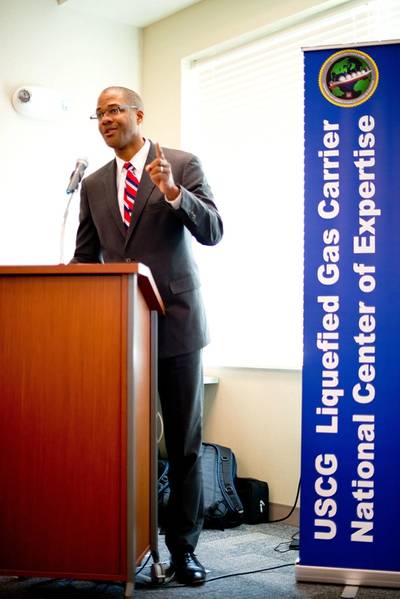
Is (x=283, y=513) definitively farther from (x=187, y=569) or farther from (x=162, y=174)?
(x=162, y=174)

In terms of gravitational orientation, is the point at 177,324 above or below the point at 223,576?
above

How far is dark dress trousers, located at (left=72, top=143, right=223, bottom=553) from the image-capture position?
2693mm

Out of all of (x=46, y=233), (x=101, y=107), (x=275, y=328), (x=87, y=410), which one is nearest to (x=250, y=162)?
(x=275, y=328)

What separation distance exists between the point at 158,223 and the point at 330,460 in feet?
3.32

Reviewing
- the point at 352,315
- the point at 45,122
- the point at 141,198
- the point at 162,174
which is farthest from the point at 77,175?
the point at 45,122

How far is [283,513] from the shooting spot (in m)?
3.93

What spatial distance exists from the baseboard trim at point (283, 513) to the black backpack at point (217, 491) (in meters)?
0.22

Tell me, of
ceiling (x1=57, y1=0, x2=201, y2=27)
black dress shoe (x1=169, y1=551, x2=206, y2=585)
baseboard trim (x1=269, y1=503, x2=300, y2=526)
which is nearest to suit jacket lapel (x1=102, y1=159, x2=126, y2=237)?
black dress shoe (x1=169, y1=551, x2=206, y2=585)

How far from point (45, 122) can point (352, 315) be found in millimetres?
2566

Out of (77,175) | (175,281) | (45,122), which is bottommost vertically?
(175,281)

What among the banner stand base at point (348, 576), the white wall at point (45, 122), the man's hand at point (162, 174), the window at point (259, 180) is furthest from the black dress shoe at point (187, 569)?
the white wall at point (45, 122)

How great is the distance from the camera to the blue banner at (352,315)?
2.65 meters

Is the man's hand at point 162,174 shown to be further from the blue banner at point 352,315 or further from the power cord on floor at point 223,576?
the power cord on floor at point 223,576

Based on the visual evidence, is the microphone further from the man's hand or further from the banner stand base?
the banner stand base
